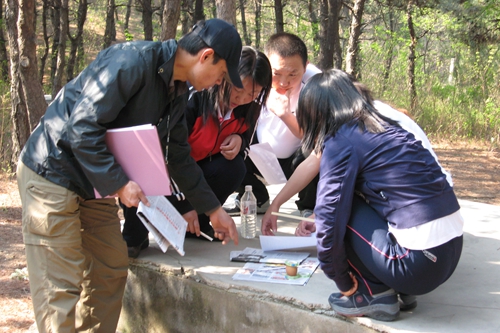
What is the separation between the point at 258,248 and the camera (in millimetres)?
3266

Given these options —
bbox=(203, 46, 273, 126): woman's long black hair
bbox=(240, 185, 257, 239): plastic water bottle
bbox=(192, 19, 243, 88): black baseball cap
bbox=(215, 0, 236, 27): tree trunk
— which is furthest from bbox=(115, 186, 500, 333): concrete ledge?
bbox=(215, 0, 236, 27): tree trunk

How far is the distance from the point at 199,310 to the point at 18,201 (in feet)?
11.2

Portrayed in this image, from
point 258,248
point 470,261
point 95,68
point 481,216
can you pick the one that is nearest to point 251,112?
point 258,248

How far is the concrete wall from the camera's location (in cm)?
240

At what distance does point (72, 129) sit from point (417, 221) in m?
1.41

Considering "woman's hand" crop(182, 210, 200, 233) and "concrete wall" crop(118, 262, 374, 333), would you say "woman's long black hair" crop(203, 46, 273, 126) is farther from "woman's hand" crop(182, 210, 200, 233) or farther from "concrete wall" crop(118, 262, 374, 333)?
"concrete wall" crop(118, 262, 374, 333)

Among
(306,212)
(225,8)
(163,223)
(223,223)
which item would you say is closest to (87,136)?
(163,223)

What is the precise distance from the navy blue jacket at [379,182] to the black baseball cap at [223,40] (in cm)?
53

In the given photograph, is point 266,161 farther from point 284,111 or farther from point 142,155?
point 142,155

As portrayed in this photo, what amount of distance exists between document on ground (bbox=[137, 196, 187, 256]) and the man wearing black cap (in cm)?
8

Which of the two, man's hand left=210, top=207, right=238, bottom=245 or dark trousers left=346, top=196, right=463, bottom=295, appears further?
man's hand left=210, top=207, right=238, bottom=245

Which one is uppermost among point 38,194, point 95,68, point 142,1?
point 142,1

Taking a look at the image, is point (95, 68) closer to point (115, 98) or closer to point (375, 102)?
point (115, 98)

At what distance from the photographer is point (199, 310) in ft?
9.09
